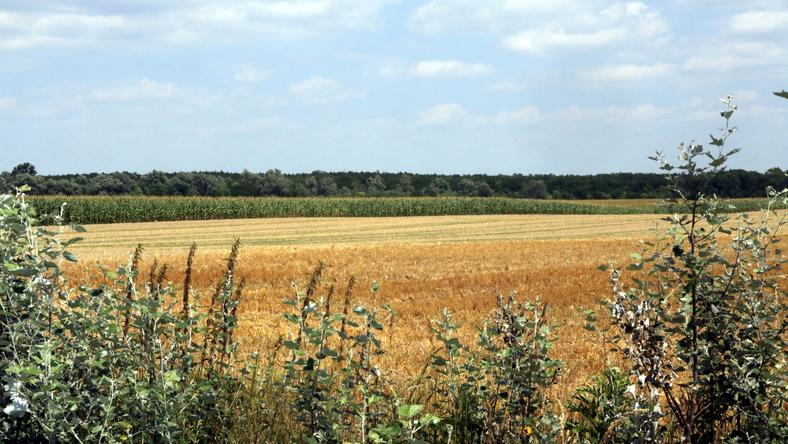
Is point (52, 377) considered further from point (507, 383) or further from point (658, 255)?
point (658, 255)

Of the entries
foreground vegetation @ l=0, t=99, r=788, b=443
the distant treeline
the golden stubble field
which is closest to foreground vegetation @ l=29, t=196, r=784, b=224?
the distant treeline

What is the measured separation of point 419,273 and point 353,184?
89.6m

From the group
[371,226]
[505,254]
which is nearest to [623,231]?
[371,226]

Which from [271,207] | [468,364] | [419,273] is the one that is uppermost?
[468,364]

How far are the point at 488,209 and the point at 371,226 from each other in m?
24.1

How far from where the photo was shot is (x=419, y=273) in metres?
21.2

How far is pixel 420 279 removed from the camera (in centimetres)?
1956

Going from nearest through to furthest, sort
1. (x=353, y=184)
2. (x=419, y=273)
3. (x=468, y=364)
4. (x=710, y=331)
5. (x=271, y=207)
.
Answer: (x=710, y=331), (x=468, y=364), (x=419, y=273), (x=271, y=207), (x=353, y=184)

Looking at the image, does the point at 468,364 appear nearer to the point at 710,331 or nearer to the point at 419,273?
the point at 710,331

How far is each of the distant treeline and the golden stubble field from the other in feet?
72.8

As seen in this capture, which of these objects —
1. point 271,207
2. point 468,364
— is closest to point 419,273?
point 468,364

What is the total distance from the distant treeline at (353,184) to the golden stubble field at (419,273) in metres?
22.2

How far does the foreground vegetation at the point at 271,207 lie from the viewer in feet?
195

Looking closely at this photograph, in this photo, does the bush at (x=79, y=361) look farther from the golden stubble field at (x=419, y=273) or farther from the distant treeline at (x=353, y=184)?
the distant treeline at (x=353, y=184)
